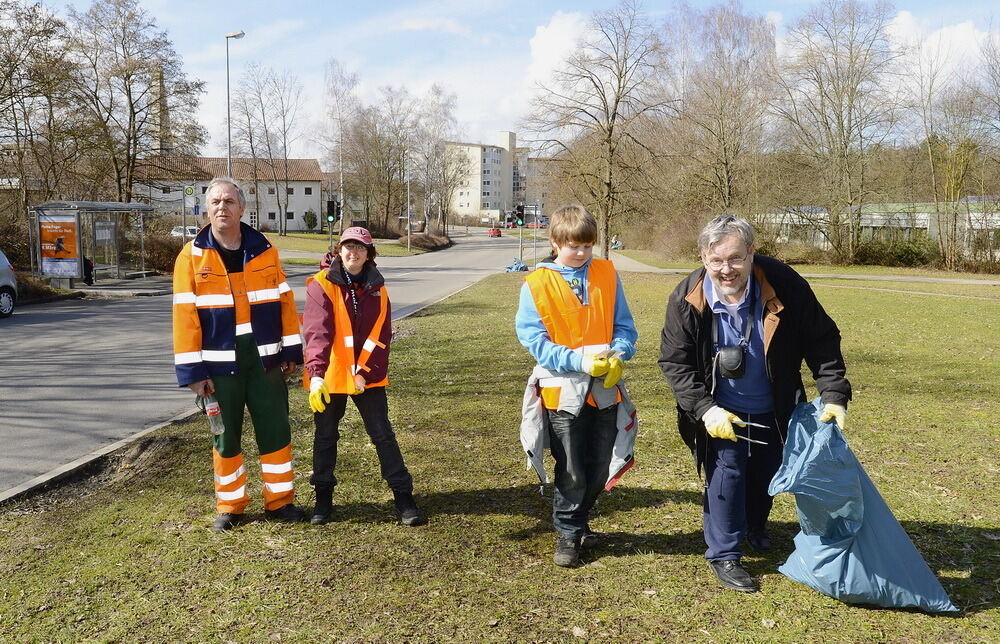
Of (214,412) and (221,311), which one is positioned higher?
(221,311)

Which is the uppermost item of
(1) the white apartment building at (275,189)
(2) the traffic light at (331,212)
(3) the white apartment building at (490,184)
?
(3) the white apartment building at (490,184)

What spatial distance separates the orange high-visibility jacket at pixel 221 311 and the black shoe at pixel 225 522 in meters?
0.88

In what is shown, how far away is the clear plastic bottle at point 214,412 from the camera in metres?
4.17

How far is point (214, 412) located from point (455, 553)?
5.15 feet

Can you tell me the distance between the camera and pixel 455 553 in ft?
13.3

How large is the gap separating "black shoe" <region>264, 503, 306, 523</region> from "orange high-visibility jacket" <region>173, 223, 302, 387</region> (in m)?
0.91

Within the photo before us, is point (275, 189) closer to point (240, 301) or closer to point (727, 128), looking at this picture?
point (727, 128)

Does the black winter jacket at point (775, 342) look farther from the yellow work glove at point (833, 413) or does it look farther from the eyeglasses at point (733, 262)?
the eyeglasses at point (733, 262)

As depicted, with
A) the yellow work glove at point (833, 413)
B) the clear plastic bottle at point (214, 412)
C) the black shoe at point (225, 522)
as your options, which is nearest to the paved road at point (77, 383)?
the black shoe at point (225, 522)

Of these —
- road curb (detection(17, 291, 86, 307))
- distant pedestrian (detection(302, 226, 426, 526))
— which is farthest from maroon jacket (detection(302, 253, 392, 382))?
road curb (detection(17, 291, 86, 307))

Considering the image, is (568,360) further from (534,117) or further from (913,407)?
(534,117)

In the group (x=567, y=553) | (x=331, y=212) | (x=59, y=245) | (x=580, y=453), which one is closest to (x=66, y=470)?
(x=567, y=553)

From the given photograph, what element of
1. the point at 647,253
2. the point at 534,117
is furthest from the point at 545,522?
the point at 647,253

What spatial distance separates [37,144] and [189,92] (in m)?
8.03
